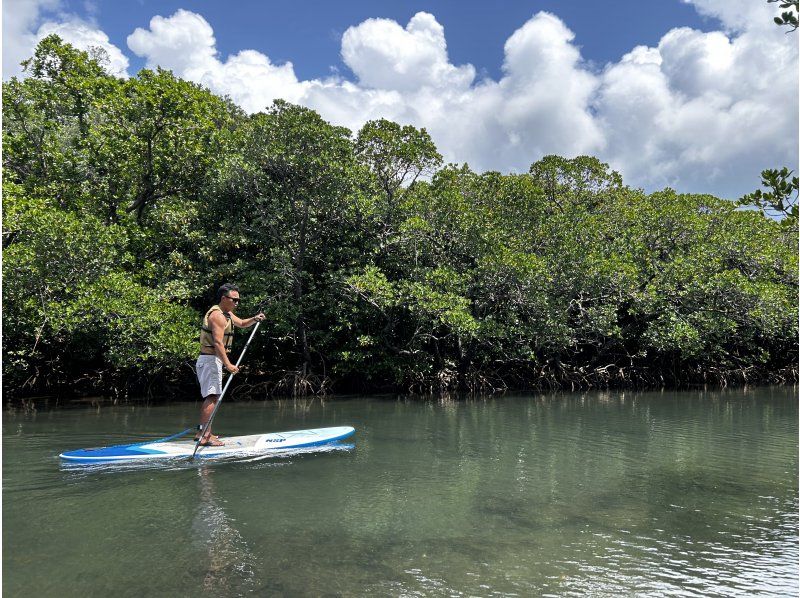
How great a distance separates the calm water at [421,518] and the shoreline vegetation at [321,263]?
4.56 metres

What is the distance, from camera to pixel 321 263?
16906 mm

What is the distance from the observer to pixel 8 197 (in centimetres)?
1196

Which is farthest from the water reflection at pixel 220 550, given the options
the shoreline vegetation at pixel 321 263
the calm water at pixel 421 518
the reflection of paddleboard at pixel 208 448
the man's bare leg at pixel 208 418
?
the shoreline vegetation at pixel 321 263

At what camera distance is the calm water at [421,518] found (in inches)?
161

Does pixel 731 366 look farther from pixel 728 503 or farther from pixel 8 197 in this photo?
pixel 8 197

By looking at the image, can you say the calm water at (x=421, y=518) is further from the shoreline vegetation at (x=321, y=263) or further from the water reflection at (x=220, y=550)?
the shoreline vegetation at (x=321, y=263)

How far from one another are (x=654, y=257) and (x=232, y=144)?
493 inches

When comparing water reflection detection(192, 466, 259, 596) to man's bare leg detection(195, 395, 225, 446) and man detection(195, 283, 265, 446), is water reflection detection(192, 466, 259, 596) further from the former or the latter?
man detection(195, 283, 265, 446)

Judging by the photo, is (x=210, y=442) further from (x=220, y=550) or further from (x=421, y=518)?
(x=421, y=518)

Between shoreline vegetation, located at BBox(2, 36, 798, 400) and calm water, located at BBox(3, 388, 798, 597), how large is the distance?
456 cm

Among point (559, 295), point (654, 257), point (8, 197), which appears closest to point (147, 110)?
point (8, 197)

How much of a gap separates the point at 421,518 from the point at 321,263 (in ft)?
39.7

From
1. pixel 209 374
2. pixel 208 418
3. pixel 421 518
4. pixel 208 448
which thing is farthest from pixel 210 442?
pixel 421 518

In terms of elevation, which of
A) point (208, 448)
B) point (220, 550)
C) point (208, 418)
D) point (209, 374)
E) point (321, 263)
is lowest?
point (220, 550)
